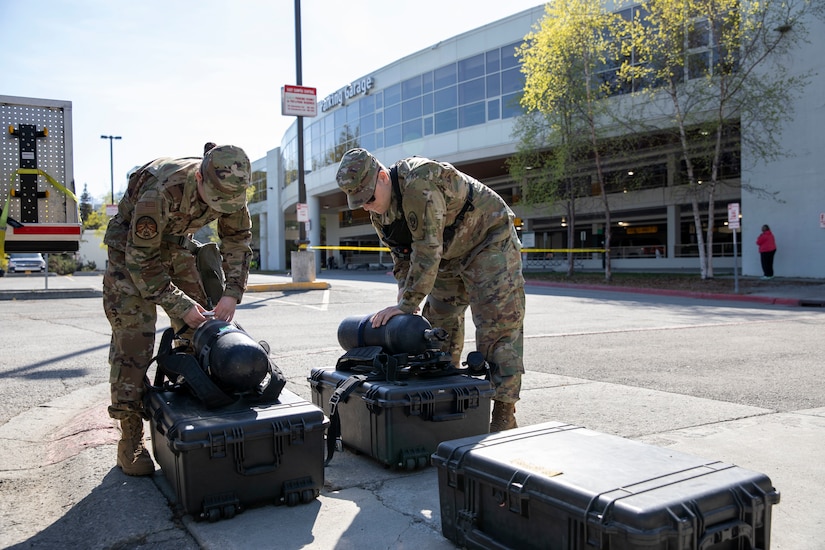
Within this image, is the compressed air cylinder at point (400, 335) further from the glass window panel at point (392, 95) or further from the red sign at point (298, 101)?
the glass window panel at point (392, 95)

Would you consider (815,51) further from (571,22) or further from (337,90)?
(337,90)

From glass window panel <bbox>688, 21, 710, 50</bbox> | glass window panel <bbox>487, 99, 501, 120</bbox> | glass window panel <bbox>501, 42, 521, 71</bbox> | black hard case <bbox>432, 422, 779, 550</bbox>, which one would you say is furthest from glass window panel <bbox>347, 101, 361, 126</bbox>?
black hard case <bbox>432, 422, 779, 550</bbox>

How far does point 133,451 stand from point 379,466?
4.30ft

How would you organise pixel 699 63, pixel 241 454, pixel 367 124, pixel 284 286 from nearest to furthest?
pixel 241 454
pixel 284 286
pixel 699 63
pixel 367 124

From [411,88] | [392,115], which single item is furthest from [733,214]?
[392,115]

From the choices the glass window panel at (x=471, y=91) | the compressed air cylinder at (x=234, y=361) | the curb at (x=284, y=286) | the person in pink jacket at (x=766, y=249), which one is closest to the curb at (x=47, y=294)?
the curb at (x=284, y=286)

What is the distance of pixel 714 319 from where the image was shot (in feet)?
34.8

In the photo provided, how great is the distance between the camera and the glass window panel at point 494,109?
95.8 feet

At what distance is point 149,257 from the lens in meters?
3.27

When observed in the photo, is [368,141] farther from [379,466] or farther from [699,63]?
[379,466]

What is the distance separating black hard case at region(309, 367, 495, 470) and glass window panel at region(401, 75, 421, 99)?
104 feet

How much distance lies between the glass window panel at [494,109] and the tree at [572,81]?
491 centimetres

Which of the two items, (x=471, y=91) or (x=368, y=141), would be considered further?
(x=368, y=141)

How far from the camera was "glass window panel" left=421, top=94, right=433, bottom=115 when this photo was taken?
3266cm
